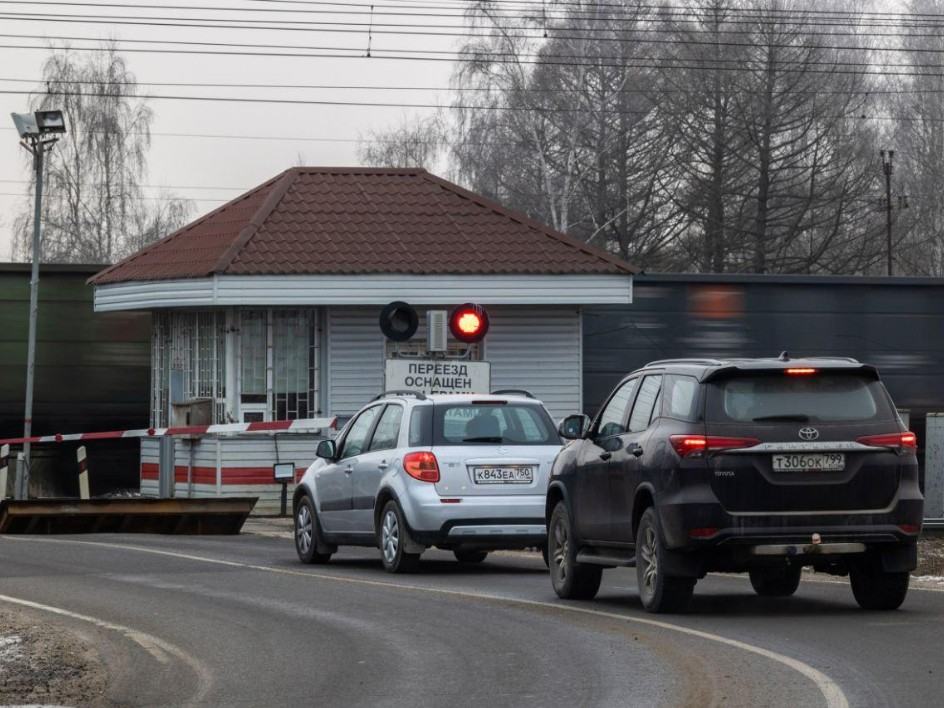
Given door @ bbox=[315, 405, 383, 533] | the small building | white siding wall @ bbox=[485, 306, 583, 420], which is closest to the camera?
door @ bbox=[315, 405, 383, 533]

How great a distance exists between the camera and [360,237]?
27.4 m

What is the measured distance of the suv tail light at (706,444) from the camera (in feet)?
38.1

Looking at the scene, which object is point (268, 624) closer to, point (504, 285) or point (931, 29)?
point (504, 285)

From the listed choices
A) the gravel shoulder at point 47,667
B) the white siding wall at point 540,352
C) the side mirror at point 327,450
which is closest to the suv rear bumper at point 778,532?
the gravel shoulder at point 47,667

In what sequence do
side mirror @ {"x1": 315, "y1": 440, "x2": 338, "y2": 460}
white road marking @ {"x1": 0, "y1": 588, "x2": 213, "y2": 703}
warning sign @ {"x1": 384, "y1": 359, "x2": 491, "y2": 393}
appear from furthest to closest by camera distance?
warning sign @ {"x1": 384, "y1": 359, "x2": 491, "y2": 393} < side mirror @ {"x1": 315, "y1": 440, "x2": 338, "y2": 460} < white road marking @ {"x1": 0, "y1": 588, "x2": 213, "y2": 703}

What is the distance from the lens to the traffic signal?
2380 cm

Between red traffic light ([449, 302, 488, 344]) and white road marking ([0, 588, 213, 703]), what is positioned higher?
red traffic light ([449, 302, 488, 344])

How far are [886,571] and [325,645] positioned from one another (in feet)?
12.2

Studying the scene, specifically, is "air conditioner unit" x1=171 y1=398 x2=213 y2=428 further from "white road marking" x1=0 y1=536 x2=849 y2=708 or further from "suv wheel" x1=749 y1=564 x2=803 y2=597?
"suv wheel" x1=749 y1=564 x2=803 y2=597

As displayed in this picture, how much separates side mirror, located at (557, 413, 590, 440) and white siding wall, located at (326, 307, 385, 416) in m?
13.6

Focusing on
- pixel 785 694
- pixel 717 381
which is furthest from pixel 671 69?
pixel 785 694

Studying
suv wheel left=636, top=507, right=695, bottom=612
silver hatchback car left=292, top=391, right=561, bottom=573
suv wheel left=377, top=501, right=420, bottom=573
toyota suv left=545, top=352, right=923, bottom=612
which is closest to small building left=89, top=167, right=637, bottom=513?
silver hatchback car left=292, top=391, right=561, bottom=573

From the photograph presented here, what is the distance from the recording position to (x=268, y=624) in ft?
39.8

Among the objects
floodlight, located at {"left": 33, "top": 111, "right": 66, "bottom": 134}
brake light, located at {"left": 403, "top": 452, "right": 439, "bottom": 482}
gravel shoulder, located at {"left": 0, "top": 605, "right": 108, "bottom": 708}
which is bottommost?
gravel shoulder, located at {"left": 0, "top": 605, "right": 108, "bottom": 708}
